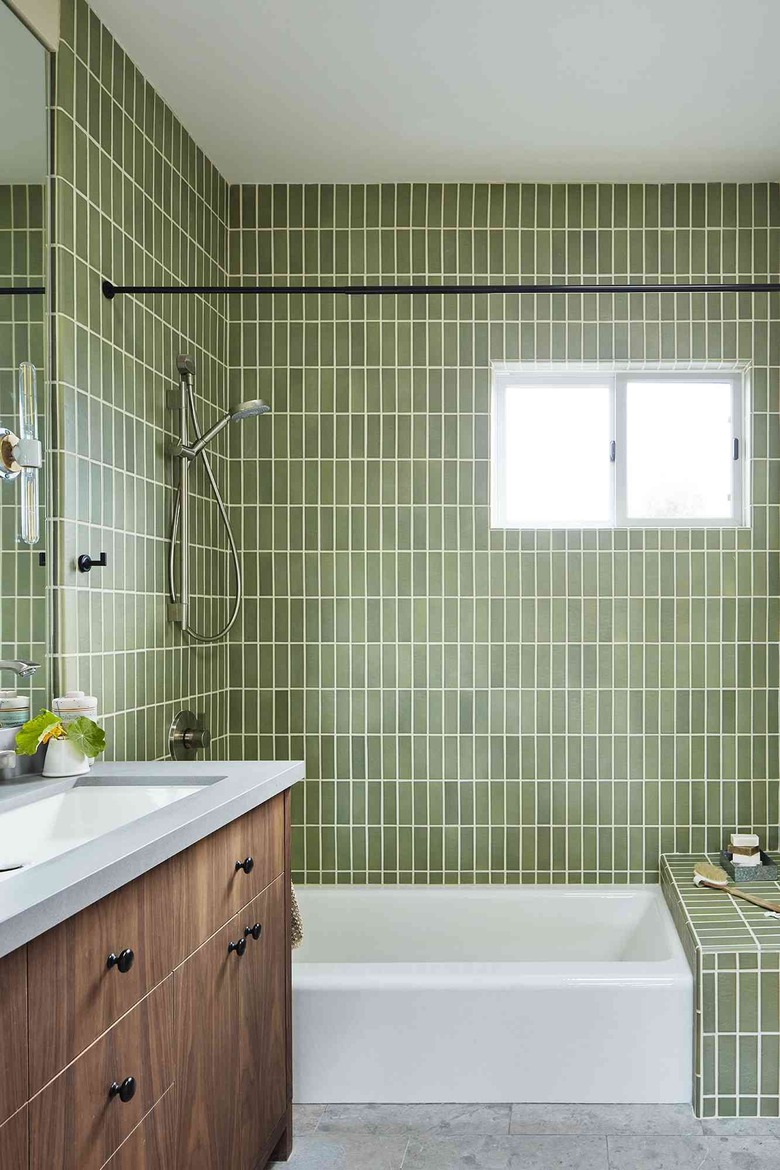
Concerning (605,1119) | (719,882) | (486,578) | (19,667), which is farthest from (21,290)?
(719,882)

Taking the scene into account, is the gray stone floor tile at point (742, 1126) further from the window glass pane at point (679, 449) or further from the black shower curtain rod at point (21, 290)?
the black shower curtain rod at point (21, 290)

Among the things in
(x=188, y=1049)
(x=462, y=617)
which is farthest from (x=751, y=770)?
(x=188, y=1049)

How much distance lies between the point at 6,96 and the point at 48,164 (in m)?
0.18

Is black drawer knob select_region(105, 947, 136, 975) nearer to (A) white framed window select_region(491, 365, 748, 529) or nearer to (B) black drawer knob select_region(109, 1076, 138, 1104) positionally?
(B) black drawer knob select_region(109, 1076, 138, 1104)

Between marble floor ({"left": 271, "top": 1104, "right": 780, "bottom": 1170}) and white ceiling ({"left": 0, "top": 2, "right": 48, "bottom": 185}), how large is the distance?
2.29m

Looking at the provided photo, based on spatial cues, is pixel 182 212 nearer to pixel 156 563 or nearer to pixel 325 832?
pixel 156 563

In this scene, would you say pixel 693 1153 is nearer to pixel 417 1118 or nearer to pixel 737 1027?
pixel 737 1027

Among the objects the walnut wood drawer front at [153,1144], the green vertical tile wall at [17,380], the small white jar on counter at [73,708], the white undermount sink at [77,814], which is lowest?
the walnut wood drawer front at [153,1144]

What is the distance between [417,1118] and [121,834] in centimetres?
147

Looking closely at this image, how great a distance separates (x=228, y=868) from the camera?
1.83 metres

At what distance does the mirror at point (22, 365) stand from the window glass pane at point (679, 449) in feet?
6.86

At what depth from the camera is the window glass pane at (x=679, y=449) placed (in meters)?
3.45

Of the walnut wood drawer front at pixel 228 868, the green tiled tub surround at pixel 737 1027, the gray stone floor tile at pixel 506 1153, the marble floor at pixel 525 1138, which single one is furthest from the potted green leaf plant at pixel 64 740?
the green tiled tub surround at pixel 737 1027

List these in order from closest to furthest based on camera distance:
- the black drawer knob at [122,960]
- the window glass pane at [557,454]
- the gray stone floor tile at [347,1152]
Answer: the black drawer knob at [122,960] < the gray stone floor tile at [347,1152] < the window glass pane at [557,454]
